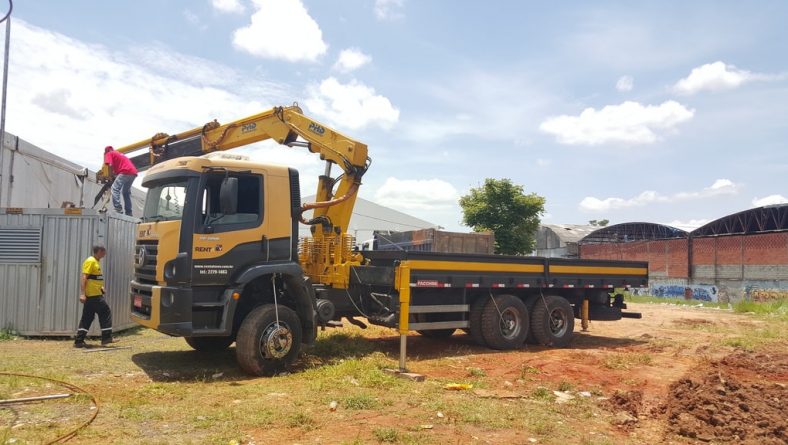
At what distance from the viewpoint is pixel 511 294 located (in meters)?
11.3

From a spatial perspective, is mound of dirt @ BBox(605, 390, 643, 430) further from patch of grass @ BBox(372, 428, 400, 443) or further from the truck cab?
the truck cab

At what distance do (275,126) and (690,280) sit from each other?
33.4 meters

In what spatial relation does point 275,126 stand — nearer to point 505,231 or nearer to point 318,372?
point 318,372

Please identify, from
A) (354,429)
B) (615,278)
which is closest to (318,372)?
(354,429)

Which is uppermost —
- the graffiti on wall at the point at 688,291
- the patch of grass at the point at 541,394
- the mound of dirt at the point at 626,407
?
the patch of grass at the point at 541,394

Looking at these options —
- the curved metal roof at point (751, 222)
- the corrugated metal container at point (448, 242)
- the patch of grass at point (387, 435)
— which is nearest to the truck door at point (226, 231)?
the patch of grass at point (387, 435)

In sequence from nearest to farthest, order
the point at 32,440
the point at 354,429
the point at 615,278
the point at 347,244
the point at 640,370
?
the point at 32,440 → the point at 354,429 → the point at 640,370 → the point at 347,244 → the point at 615,278

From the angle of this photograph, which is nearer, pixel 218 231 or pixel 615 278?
pixel 218 231

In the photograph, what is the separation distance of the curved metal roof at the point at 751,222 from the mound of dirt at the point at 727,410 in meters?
A: 30.8

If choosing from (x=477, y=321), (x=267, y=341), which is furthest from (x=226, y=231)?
(x=477, y=321)

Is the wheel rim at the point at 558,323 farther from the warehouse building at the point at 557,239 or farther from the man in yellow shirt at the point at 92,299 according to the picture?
the warehouse building at the point at 557,239

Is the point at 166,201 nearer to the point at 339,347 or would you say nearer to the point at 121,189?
the point at 339,347

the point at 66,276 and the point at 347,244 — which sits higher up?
the point at 347,244

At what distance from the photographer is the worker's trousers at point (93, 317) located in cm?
953
